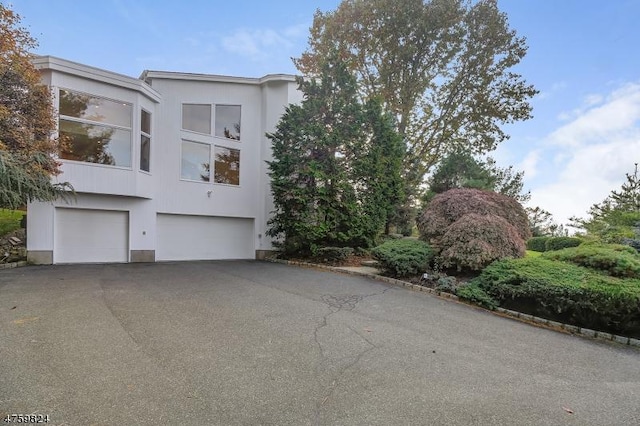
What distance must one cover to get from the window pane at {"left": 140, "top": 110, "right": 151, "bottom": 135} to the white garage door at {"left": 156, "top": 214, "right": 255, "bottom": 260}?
3256 mm

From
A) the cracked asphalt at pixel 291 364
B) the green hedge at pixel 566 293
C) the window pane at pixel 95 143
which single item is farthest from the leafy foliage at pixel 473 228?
the window pane at pixel 95 143

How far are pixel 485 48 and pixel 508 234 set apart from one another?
11.0 meters

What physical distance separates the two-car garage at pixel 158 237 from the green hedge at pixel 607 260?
1153 cm

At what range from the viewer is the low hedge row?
1520 centimetres

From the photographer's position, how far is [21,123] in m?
8.87

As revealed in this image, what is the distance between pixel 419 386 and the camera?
357 cm

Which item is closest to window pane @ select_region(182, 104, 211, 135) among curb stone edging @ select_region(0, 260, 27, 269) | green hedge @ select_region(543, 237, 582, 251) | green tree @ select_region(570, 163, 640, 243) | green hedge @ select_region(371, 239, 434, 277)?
curb stone edging @ select_region(0, 260, 27, 269)

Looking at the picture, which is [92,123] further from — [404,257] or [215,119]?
[404,257]

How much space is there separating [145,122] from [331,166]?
7.05 m

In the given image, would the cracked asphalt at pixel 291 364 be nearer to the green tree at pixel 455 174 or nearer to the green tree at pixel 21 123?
the green tree at pixel 21 123

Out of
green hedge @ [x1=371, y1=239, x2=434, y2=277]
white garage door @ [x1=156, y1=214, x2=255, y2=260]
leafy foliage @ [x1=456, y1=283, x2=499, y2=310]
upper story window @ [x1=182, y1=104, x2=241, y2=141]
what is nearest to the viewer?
leafy foliage @ [x1=456, y1=283, x2=499, y2=310]

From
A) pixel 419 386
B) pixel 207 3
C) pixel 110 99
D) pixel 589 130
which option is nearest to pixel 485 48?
pixel 589 130

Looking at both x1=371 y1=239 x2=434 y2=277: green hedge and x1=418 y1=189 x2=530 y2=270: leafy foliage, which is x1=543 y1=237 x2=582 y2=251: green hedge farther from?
x1=371 y1=239 x2=434 y2=277: green hedge

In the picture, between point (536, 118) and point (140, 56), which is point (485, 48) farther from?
point (140, 56)
